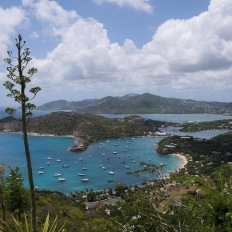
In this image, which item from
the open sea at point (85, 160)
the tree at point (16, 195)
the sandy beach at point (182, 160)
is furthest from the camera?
the sandy beach at point (182, 160)

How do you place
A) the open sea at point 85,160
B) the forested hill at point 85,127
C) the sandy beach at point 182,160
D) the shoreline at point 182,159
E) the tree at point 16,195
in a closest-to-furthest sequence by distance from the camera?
1. the tree at point 16,195
2. the open sea at point 85,160
3. the shoreline at point 182,159
4. the sandy beach at point 182,160
5. the forested hill at point 85,127

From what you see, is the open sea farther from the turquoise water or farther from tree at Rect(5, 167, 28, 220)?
tree at Rect(5, 167, 28, 220)

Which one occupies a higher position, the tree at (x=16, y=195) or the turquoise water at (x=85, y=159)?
the tree at (x=16, y=195)

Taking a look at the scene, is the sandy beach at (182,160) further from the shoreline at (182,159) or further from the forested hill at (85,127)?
the forested hill at (85,127)

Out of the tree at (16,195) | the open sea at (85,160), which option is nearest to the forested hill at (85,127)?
the open sea at (85,160)

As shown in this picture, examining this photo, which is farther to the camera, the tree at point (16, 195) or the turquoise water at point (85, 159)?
the turquoise water at point (85, 159)

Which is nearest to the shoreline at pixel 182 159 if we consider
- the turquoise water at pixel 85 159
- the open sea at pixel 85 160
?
the open sea at pixel 85 160

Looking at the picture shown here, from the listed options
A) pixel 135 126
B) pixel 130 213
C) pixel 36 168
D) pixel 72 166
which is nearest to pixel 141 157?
pixel 72 166
